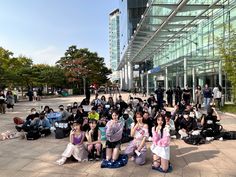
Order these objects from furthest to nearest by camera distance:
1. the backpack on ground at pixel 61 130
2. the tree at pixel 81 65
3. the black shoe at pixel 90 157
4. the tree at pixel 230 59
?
the tree at pixel 81 65, the tree at pixel 230 59, the backpack on ground at pixel 61 130, the black shoe at pixel 90 157

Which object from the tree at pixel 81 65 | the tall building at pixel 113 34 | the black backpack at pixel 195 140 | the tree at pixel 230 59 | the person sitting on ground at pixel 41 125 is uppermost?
the tall building at pixel 113 34

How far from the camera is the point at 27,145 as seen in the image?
945 cm

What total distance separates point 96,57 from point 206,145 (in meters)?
51.7

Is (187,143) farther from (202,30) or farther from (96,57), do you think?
(96,57)

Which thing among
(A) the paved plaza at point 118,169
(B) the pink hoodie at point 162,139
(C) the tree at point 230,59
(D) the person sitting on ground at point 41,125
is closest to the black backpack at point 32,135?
(D) the person sitting on ground at point 41,125

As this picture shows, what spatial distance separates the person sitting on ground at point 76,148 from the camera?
7.30 meters

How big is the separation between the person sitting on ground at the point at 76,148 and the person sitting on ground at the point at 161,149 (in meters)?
1.75

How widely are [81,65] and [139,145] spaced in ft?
155

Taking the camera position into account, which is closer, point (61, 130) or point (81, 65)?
point (61, 130)

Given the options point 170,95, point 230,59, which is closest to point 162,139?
point 230,59

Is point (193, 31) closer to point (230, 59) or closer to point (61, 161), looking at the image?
point (230, 59)

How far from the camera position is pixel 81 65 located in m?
53.7

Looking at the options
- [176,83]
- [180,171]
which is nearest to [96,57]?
[176,83]

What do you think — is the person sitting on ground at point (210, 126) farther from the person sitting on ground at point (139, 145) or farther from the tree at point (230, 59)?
the tree at point (230, 59)
